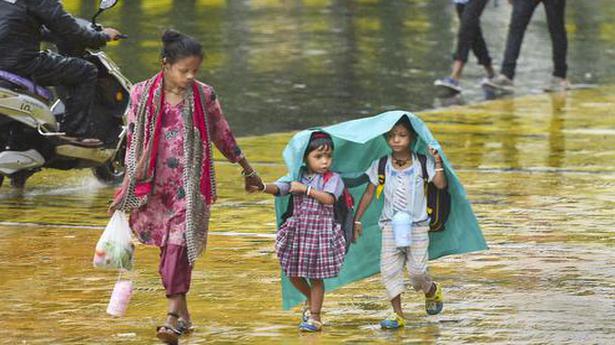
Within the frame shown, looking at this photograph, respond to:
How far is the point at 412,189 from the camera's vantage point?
8.30 metres

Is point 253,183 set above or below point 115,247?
above


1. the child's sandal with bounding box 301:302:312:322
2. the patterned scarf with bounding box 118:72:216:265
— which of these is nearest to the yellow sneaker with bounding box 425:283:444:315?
the child's sandal with bounding box 301:302:312:322

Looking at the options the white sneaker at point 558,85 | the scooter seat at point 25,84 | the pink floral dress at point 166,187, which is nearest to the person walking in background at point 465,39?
the white sneaker at point 558,85

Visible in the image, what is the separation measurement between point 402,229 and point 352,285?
3.42 feet

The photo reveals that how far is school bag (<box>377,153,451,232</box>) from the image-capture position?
838 cm

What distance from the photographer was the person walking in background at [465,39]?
18969 mm

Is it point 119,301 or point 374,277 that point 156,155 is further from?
point 374,277

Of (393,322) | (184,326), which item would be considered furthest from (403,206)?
(184,326)

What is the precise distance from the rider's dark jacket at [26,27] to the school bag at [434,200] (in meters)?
4.42

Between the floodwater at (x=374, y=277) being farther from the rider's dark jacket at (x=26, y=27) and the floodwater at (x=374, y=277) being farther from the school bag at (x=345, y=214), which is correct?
the rider's dark jacket at (x=26, y=27)

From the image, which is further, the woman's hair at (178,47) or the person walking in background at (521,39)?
the person walking in background at (521,39)

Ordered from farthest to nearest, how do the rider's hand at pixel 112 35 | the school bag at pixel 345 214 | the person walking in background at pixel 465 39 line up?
the person walking in background at pixel 465 39 < the rider's hand at pixel 112 35 < the school bag at pixel 345 214

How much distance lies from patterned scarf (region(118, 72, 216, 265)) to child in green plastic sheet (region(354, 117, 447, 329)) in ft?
2.51

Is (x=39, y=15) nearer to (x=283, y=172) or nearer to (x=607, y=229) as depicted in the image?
(x=283, y=172)
